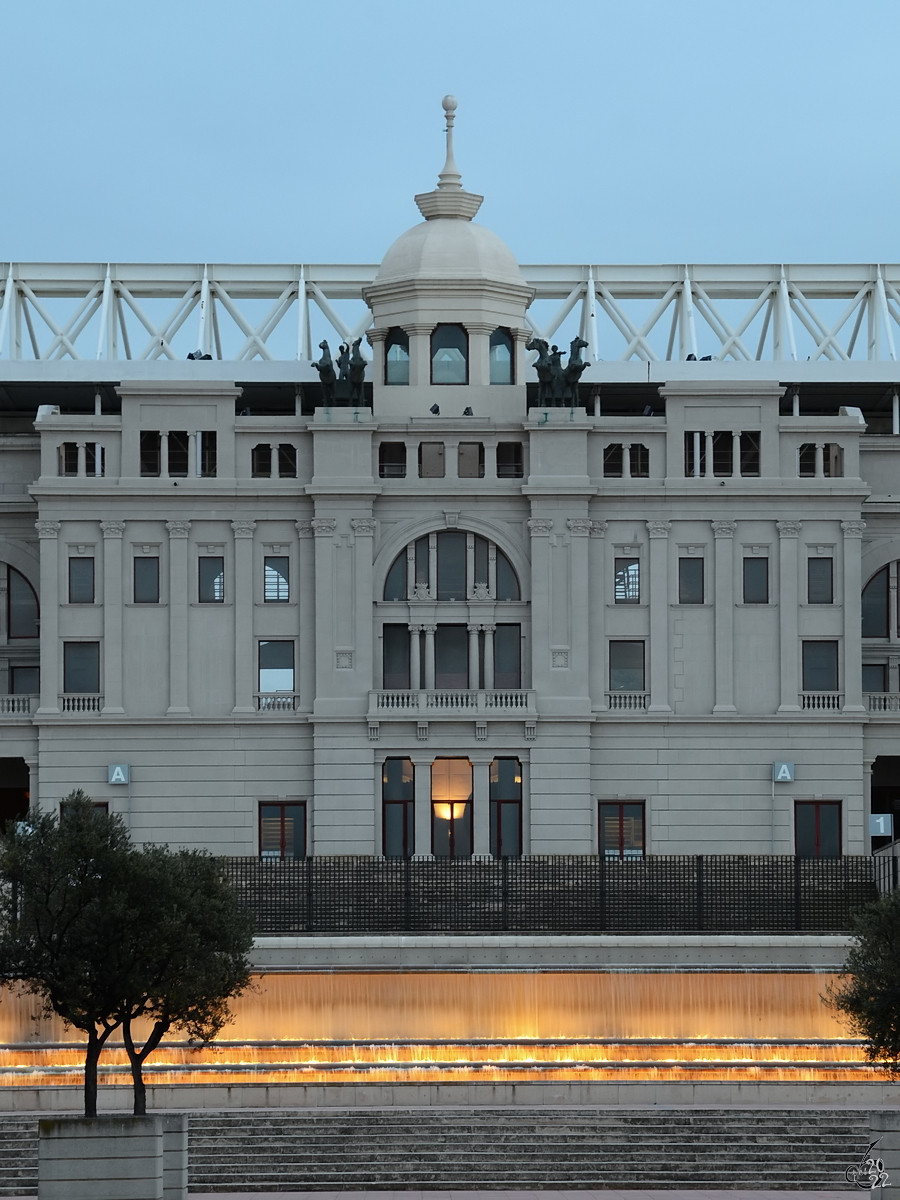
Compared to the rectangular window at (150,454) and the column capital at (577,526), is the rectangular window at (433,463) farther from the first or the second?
the rectangular window at (150,454)

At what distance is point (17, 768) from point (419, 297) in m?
24.2

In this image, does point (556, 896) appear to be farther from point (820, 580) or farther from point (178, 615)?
point (820, 580)

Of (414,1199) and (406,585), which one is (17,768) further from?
(414,1199)

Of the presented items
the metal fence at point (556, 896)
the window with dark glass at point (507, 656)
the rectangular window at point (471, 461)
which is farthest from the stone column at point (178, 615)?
the metal fence at point (556, 896)

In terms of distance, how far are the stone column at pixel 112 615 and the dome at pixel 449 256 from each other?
1519cm

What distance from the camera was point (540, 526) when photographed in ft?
322

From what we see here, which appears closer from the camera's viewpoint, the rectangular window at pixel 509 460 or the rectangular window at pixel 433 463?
the rectangular window at pixel 433 463

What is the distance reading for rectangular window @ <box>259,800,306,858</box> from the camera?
97312 millimetres

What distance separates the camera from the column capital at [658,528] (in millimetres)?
98938

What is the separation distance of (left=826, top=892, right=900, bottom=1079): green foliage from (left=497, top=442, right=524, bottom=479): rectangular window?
38.7m

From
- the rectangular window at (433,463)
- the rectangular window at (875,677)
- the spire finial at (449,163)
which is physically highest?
the spire finial at (449,163)

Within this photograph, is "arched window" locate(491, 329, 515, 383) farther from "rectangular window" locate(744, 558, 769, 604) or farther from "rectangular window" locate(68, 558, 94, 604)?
"rectangular window" locate(68, 558, 94, 604)

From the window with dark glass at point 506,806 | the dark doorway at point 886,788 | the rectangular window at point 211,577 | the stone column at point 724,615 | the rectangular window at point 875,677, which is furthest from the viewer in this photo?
the rectangular window at point 875,677

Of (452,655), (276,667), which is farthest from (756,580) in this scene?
(276,667)
